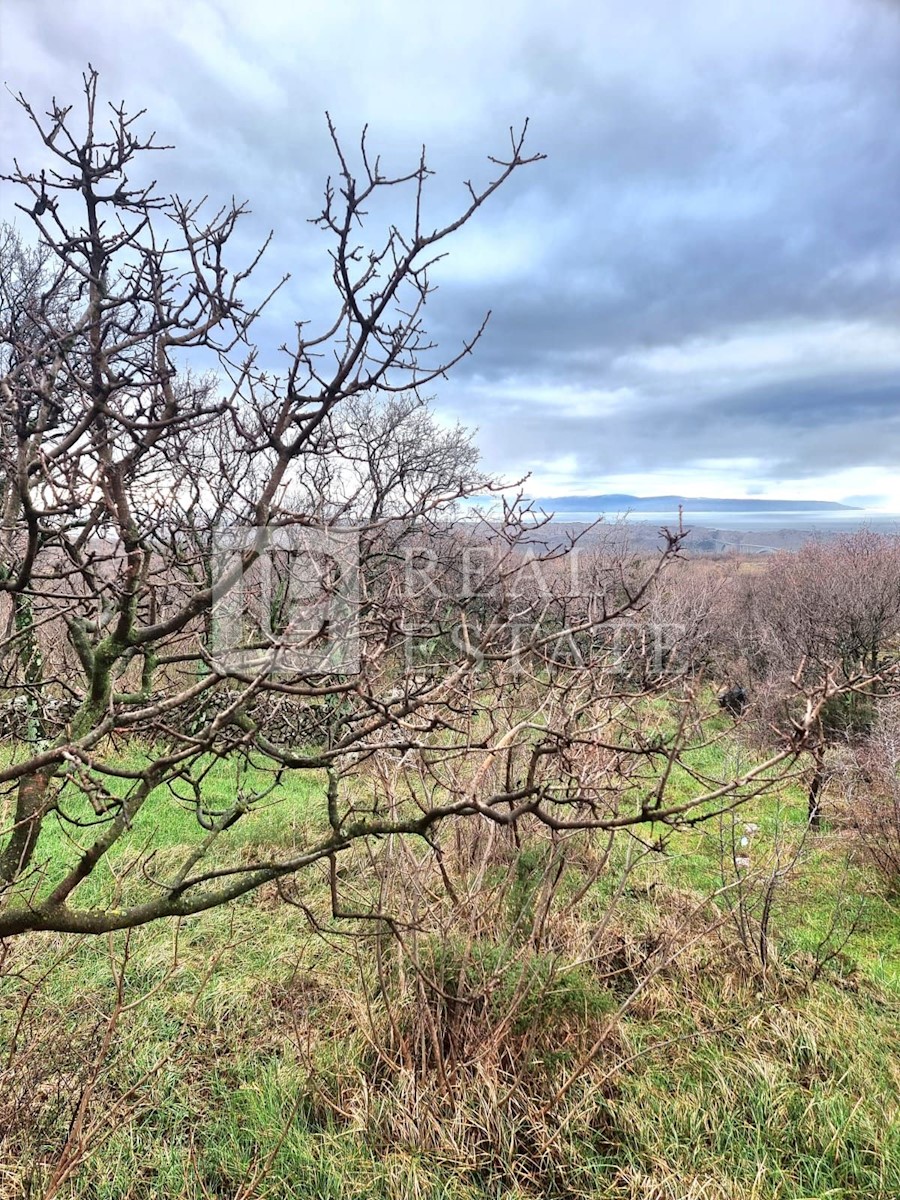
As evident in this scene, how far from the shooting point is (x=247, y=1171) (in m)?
2.90

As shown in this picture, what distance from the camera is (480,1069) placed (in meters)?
3.06

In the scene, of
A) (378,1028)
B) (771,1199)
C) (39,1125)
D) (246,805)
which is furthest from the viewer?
(378,1028)

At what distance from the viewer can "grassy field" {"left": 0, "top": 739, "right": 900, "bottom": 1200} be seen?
2861mm

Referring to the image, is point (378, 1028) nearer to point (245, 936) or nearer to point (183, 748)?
point (245, 936)

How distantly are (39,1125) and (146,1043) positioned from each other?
748 mm

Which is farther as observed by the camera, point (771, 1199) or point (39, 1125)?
point (39, 1125)

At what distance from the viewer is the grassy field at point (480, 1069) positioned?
286 cm

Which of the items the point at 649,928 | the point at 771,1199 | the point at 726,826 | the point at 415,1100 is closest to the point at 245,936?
the point at 415,1100
